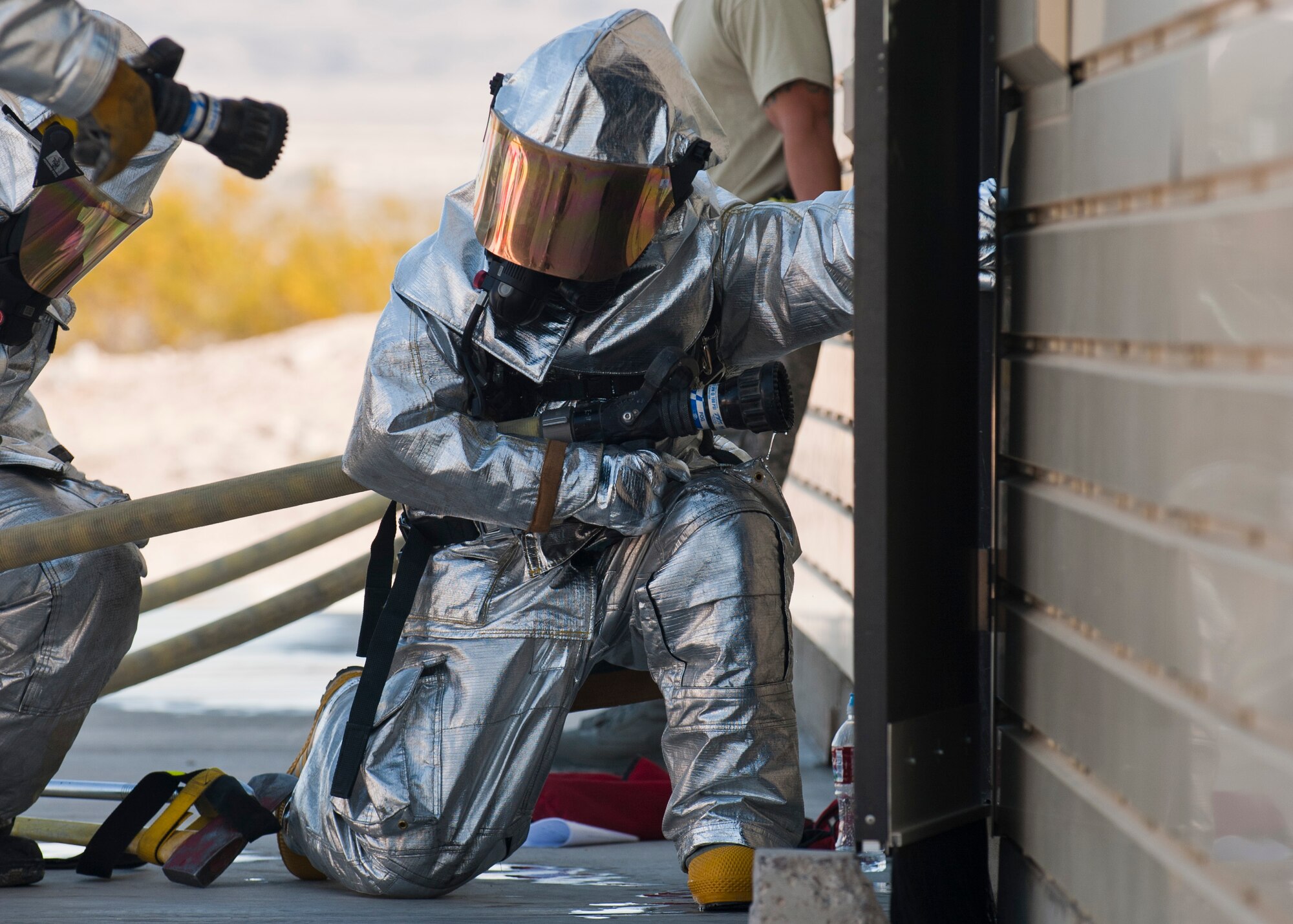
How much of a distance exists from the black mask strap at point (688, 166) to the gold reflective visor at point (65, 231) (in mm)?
1097

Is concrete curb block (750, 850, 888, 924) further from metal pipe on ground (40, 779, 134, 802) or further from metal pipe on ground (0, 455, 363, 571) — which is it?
metal pipe on ground (40, 779, 134, 802)

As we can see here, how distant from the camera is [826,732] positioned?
4258 millimetres

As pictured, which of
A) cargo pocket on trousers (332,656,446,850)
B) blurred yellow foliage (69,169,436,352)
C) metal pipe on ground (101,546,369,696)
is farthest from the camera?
blurred yellow foliage (69,169,436,352)

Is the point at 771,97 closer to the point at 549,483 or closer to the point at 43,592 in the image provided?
the point at 549,483

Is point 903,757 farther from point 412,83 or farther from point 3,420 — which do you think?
point 412,83

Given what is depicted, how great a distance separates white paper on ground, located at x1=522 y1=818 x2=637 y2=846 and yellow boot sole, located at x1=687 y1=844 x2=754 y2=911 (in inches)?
34.3

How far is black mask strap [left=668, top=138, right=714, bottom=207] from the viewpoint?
2523mm

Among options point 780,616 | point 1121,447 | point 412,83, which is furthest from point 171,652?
point 412,83

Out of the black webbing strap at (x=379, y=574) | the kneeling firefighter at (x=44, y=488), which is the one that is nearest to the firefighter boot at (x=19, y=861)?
the kneeling firefighter at (x=44, y=488)

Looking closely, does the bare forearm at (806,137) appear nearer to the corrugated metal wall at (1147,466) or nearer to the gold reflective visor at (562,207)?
the gold reflective visor at (562,207)

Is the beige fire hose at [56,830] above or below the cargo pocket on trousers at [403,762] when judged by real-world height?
below

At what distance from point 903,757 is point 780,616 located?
30.2 inches

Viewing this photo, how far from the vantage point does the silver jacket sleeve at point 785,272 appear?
265cm

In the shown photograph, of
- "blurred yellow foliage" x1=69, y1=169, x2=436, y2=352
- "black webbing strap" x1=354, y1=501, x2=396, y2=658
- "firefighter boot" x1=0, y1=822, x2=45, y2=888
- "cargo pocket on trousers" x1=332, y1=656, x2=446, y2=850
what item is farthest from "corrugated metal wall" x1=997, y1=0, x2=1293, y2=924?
"blurred yellow foliage" x1=69, y1=169, x2=436, y2=352
